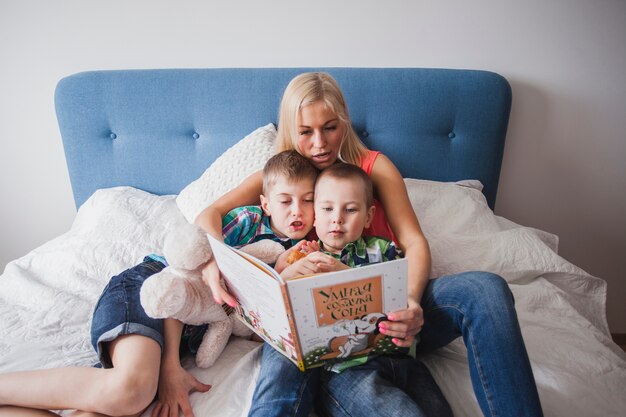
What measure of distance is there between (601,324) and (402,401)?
0.95 meters

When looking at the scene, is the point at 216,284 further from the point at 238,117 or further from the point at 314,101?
the point at 238,117

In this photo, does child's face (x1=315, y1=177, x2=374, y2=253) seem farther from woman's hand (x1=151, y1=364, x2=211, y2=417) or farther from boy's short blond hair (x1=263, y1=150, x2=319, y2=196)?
woman's hand (x1=151, y1=364, x2=211, y2=417)

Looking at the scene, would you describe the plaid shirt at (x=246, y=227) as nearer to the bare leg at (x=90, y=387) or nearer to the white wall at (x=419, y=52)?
the bare leg at (x=90, y=387)

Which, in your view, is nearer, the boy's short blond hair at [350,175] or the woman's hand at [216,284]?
the woman's hand at [216,284]

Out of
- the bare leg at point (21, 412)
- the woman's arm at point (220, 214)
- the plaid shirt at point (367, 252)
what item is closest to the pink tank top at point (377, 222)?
the plaid shirt at point (367, 252)

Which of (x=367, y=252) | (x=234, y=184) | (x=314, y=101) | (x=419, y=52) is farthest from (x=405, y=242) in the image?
(x=419, y=52)

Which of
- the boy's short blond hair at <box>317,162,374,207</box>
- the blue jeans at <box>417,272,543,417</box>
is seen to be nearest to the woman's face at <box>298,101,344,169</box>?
the boy's short blond hair at <box>317,162,374,207</box>

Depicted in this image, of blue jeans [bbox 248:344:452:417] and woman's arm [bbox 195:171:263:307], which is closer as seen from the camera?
blue jeans [bbox 248:344:452:417]

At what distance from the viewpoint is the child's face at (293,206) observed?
1116 millimetres

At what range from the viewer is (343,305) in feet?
2.56

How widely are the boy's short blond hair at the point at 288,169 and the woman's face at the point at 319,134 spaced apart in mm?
30

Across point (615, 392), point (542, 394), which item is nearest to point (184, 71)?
point (542, 394)

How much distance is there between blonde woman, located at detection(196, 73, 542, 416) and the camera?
0.79 m

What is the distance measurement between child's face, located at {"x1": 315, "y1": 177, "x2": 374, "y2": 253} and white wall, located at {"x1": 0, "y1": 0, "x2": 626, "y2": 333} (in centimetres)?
88
